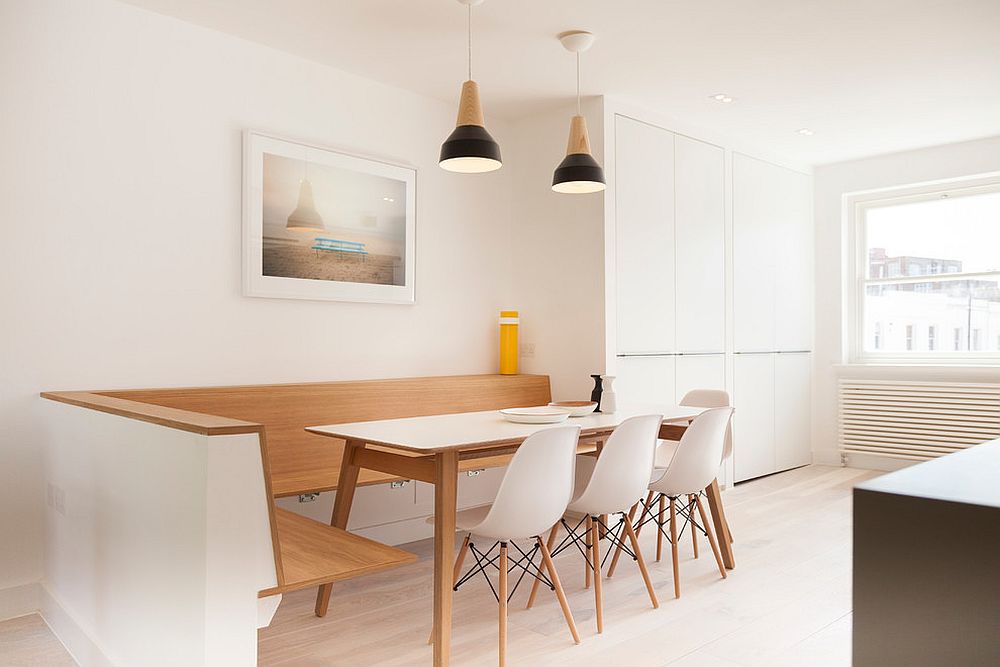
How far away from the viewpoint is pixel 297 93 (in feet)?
13.1

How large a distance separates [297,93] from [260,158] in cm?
45

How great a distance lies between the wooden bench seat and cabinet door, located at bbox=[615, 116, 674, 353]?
264cm

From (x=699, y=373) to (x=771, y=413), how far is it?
1.15 metres

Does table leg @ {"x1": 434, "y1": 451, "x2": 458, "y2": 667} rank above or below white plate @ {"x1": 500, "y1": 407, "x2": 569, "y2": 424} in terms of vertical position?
below

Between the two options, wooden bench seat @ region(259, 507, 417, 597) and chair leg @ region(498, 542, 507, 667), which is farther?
chair leg @ region(498, 542, 507, 667)

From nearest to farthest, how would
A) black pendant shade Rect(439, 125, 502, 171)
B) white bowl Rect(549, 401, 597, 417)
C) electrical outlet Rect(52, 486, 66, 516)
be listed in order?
1. electrical outlet Rect(52, 486, 66, 516)
2. black pendant shade Rect(439, 125, 502, 171)
3. white bowl Rect(549, 401, 597, 417)

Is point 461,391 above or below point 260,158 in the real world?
below

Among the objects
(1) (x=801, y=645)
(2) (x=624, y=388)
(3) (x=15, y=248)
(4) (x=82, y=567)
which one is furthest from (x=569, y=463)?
(3) (x=15, y=248)

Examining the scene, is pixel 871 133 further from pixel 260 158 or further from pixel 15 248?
pixel 15 248

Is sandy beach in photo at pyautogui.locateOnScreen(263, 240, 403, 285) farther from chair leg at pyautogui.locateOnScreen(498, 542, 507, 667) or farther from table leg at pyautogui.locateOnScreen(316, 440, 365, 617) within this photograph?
chair leg at pyautogui.locateOnScreen(498, 542, 507, 667)

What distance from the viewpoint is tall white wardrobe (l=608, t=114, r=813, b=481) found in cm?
475

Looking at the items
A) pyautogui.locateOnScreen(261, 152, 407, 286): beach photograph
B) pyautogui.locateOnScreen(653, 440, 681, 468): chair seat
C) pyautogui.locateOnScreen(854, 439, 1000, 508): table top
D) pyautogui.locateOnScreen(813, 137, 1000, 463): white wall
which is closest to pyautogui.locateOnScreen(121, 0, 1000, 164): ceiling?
pyautogui.locateOnScreen(261, 152, 407, 286): beach photograph

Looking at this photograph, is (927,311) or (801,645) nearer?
(801,645)

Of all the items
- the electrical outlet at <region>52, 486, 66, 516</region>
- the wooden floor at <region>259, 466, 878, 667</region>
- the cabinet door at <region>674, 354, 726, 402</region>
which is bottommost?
the wooden floor at <region>259, 466, 878, 667</region>
